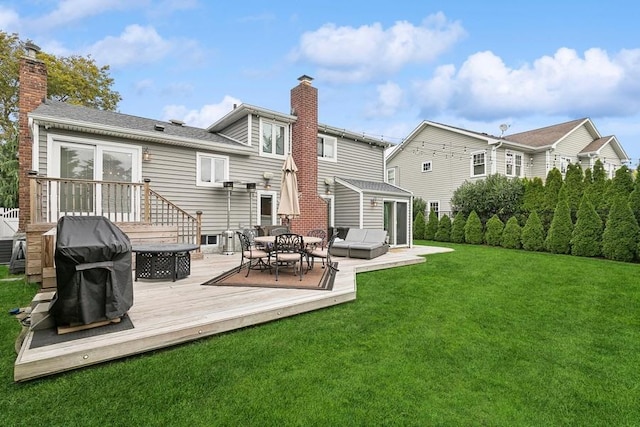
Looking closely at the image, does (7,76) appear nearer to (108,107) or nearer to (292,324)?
(108,107)

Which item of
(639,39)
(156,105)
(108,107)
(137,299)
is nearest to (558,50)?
(639,39)

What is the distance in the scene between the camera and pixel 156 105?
1731cm

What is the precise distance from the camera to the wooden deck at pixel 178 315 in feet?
8.30

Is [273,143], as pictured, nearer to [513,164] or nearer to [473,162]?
[473,162]

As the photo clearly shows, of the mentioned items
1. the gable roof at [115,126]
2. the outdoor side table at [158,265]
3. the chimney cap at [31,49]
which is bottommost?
the outdoor side table at [158,265]

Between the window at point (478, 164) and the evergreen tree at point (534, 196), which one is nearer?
the evergreen tree at point (534, 196)

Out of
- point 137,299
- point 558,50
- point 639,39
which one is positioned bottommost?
point 137,299

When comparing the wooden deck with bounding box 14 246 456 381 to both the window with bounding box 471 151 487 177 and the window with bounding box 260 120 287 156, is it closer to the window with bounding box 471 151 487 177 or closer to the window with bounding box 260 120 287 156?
the window with bounding box 260 120 287 156

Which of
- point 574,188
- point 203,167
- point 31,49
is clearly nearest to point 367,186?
point 203,167

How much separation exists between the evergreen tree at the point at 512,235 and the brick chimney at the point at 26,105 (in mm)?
15661

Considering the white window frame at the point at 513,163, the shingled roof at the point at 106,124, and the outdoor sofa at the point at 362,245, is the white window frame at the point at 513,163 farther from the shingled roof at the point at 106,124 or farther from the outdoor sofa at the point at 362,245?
the shingled roof at the point at 106,124

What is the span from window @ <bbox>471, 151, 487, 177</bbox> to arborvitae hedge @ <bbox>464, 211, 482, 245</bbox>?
3392 millimetres

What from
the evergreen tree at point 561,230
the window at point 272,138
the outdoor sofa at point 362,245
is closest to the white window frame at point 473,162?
the evergreen tree at point 561,230

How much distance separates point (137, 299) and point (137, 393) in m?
2.04
